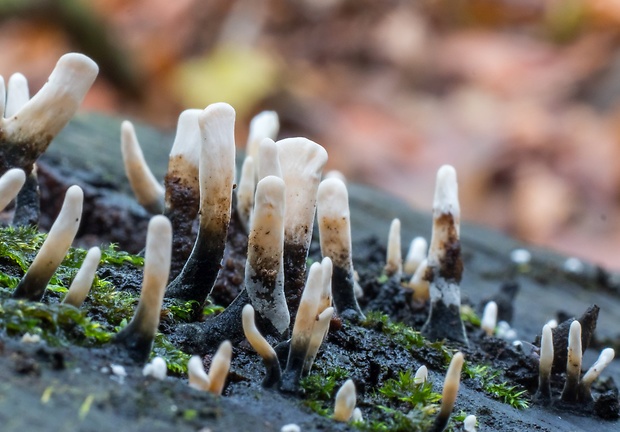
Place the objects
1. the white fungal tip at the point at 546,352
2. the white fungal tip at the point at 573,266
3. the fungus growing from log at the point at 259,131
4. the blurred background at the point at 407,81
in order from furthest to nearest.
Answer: the blurred background at the point at 407,81 → the white fungal tip at the point at 573,266 → the fungus growing from log at the point at 259,131 → the white fungal tip at the point at 546,352

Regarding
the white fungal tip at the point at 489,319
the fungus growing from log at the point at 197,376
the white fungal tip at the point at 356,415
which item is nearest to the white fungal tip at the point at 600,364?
the white fungal tip at the point at 489,319

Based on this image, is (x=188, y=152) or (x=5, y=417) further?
(x=188, y=152)

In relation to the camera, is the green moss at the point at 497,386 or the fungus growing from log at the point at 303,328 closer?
the fungus growing from log at the point at 303,328

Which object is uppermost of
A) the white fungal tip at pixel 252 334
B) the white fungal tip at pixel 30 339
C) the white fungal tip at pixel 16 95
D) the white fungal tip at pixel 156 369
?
the white fungal tip at pixel 16 95

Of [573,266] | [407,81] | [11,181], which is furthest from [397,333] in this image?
[407,81]

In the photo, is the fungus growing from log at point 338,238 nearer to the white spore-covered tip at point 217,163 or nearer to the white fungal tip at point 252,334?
the white spore-covered tip at point 217,163

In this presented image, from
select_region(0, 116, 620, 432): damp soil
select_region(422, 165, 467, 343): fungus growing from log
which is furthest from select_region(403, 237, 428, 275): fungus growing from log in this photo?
select_region(422, 165, 467, 343): fungus growing from log

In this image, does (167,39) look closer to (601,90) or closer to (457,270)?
(601,90)

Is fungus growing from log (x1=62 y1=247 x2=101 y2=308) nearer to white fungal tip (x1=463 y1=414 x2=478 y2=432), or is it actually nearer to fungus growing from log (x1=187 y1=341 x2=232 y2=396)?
fungus growing from log (x1=187 y1=341 x2=232 y2=396)

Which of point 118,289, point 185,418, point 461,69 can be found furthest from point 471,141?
point 185,418
